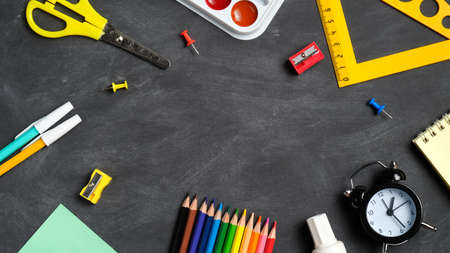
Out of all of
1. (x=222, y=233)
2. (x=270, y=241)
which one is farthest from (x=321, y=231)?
(x=222, y=233)

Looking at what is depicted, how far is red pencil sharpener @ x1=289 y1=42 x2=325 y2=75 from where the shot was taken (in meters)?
0.85

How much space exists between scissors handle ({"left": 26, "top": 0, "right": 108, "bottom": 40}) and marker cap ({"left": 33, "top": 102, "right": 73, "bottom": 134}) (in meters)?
0.17

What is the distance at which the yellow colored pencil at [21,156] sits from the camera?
825 millimetres

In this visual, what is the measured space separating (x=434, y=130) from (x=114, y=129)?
771 mm

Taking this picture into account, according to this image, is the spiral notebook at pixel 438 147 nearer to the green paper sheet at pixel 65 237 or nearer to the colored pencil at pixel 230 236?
the colored pencil at pixel 230 236

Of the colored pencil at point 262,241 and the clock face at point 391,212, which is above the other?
the clock face at point 391,212

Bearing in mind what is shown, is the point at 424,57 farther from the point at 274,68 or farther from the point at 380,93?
the point at 274,68

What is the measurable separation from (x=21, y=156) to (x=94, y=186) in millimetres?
187

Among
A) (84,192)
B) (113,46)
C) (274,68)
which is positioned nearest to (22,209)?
(84,192)

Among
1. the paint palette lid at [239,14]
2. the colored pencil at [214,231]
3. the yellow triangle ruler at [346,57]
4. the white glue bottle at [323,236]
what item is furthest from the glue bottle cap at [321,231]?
the paint palette lid at [239,14]

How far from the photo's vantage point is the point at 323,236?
0.82 meters

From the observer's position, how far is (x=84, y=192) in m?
0.81

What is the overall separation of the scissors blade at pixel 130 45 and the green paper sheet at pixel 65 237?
400mm

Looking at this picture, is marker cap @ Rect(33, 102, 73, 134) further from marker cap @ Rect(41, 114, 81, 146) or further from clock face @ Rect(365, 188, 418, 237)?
clock face @ Rect(365, 188, 418, 237)
